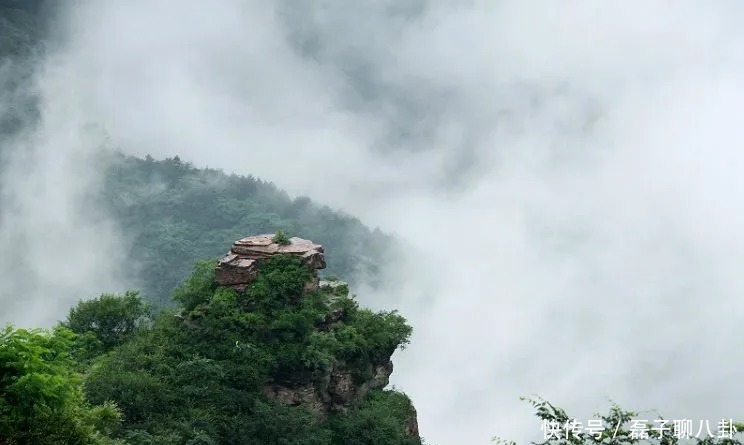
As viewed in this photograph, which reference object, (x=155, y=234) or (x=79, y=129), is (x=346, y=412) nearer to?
(x=155, y=234)

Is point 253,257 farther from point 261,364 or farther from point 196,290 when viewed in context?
point 261,364

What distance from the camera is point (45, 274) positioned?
362 ft

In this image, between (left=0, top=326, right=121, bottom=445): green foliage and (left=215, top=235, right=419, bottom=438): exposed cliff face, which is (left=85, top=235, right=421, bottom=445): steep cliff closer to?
(left=215, top=235, right=419, bottom=438): exposed cliff face

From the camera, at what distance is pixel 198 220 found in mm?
133875

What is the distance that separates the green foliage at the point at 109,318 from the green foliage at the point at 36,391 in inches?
714

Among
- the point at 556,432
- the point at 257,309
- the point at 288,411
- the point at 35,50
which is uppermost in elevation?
the point at 35,50

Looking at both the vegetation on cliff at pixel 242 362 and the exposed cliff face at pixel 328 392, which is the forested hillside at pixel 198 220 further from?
the exposed cliff face at pixel 328 392

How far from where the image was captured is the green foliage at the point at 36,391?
15.6 m

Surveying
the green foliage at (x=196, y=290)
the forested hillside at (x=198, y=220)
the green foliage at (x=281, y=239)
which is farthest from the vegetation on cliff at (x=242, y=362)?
the forested hillside at (x=198, y=220)

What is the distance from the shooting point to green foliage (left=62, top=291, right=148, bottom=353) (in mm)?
35125

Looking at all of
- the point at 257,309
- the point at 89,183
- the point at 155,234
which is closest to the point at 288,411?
the point at 257,309

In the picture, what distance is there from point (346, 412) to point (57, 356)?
17.4m

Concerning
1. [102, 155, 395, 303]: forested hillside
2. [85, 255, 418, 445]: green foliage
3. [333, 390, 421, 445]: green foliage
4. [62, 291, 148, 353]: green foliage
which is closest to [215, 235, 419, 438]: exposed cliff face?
[85, 255, 418, 445]: green foliage

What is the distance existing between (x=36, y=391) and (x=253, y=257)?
17402 millimetres
